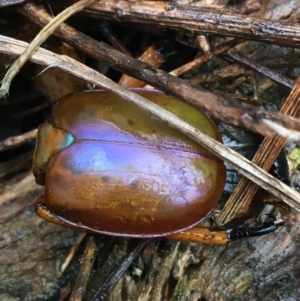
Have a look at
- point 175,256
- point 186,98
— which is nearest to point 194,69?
point 186,98

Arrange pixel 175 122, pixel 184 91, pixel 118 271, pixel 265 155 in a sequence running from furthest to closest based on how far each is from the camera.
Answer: pixel 118 271 < pixel 265 155 < pixel 175 122 < pixel 184 91

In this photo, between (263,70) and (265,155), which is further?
(263,70)

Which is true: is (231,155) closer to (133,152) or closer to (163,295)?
(133,152)

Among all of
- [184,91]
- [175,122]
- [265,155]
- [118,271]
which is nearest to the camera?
[184,91]

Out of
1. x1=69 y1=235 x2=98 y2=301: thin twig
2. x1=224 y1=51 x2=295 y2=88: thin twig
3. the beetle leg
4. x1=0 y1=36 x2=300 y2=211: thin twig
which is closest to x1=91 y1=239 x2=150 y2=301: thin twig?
x1=69 y1=235 x2=98 y2=301: thin twig

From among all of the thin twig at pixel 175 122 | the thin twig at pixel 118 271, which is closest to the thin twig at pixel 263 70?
the thin twig at pixel 175 122

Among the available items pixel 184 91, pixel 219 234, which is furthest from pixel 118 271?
pixel 184 91

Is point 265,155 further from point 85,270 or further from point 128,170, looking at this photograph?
point 85,270
